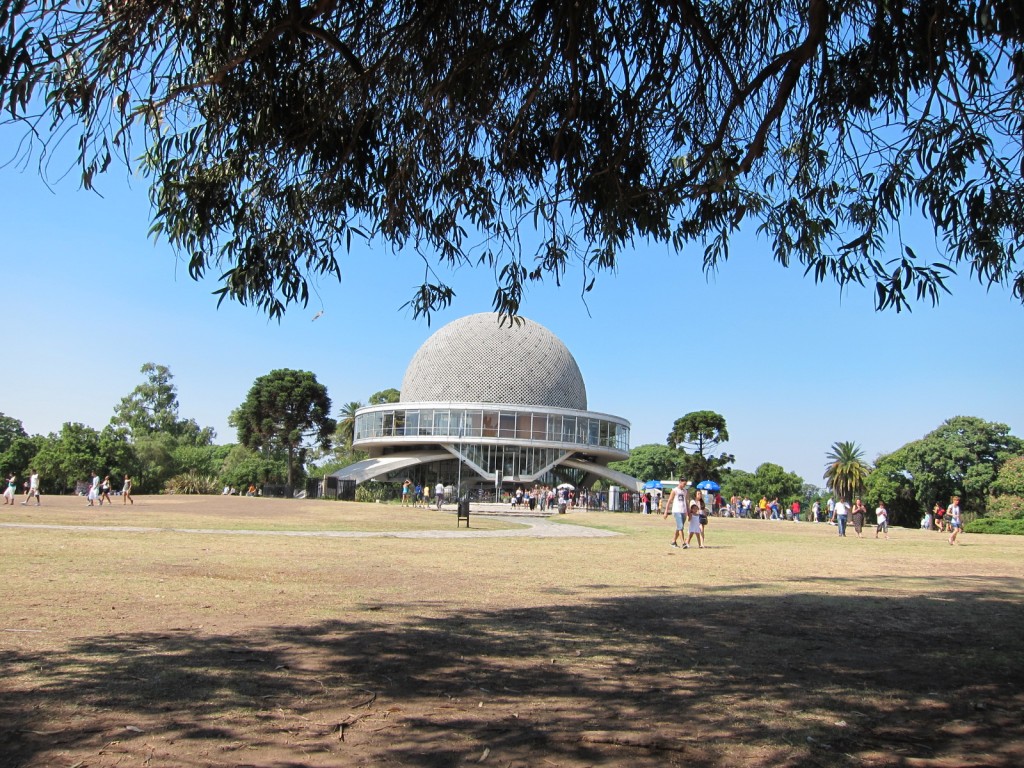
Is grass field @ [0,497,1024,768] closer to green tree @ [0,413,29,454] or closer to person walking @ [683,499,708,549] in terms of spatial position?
person walking @ [683,499,708,549]

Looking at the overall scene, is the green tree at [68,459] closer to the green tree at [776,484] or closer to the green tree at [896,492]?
the green tree at [896,492]

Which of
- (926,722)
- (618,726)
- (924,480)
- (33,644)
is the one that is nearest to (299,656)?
(33,644)

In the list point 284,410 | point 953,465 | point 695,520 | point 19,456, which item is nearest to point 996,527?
point 953,465

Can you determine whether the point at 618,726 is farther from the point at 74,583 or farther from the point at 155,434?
the point at 155,434

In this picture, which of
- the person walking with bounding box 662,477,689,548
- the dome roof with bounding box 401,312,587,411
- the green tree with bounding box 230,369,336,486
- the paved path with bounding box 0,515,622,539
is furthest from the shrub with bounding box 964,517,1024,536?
the green tree with bounding box 230,369,336,486

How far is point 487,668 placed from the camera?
4.44 meters

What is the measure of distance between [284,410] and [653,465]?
3715 cm

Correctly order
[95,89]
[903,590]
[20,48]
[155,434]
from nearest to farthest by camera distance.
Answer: [20,48] < [95,89] < [903,590] < [155,434]

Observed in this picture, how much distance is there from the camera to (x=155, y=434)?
59906 mm

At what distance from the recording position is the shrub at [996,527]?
2876 cm

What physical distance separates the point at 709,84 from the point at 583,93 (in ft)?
3.29

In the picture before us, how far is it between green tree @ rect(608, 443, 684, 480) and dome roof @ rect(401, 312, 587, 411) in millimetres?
17442

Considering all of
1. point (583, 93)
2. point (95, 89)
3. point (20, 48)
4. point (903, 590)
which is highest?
point (583, 93)

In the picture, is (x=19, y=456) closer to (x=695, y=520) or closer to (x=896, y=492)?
(x=695, y=520)
